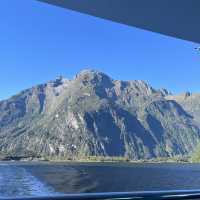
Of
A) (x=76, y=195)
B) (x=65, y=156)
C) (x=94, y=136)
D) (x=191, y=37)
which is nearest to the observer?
(x=76, y=195)

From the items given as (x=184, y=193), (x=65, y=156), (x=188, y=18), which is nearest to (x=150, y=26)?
(x=188, y=18)

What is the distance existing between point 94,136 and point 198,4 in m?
188

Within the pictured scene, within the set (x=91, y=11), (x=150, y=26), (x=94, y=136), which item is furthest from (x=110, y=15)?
(x=94, y=136)

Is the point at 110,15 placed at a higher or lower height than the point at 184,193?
higher

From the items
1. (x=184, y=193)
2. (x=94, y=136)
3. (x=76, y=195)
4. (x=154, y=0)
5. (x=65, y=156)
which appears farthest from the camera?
(x=94, y=136)

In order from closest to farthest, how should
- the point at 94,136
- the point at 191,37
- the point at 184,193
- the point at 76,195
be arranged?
1. the point at 76,195
2. the point at 184,193
3. the point at 191,37
4. the point at 94,136

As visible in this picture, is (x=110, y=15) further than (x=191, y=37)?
No

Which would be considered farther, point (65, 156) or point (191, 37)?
point (65, 156)

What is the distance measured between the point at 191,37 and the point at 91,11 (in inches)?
40.6

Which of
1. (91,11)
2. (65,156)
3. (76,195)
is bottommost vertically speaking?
(76,195)

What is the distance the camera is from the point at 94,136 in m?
190

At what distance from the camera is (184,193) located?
1698 millimetres

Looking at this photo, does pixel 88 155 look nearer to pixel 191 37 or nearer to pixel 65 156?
pixel 65 156

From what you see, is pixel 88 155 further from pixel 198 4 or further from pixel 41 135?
pixel 198 4
